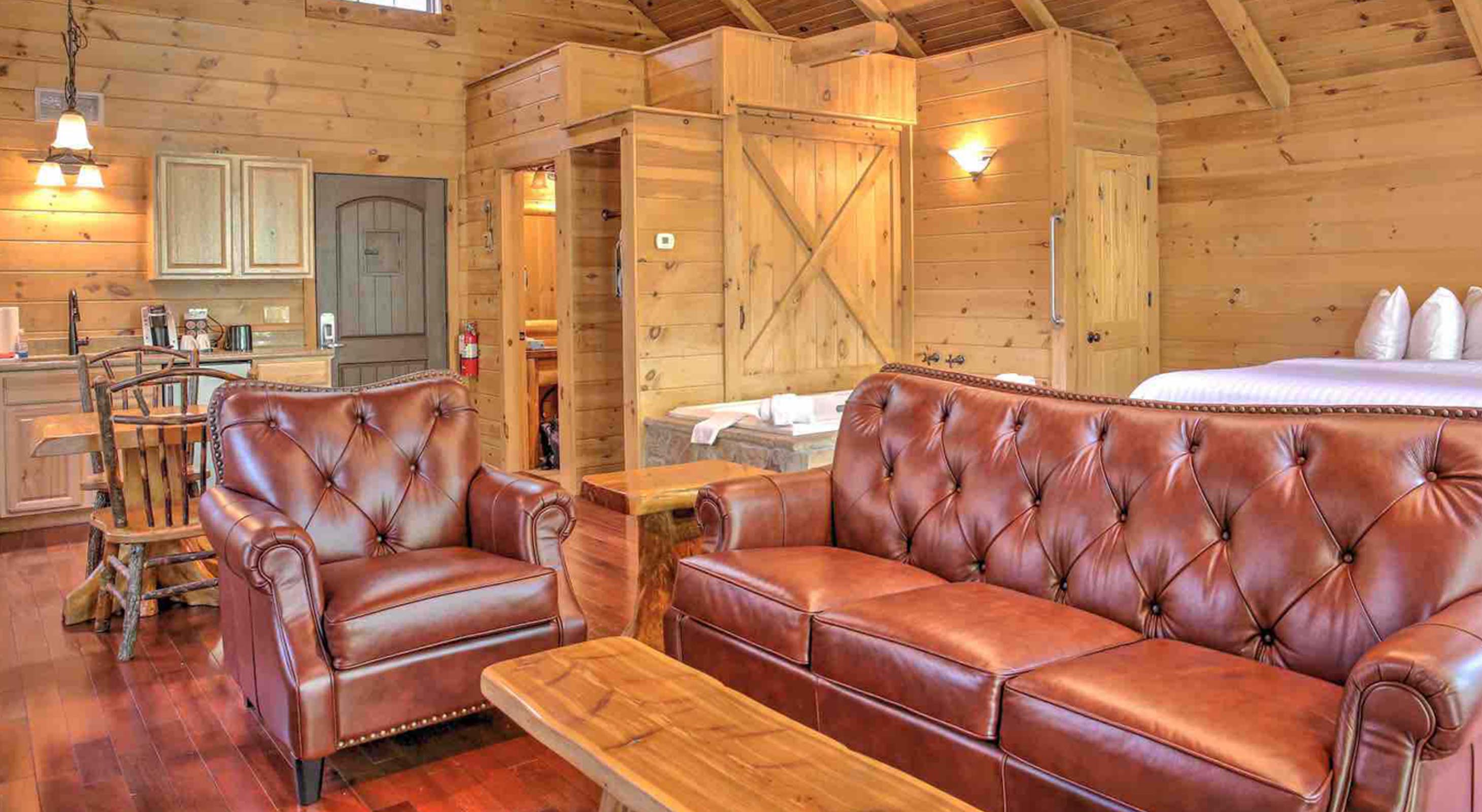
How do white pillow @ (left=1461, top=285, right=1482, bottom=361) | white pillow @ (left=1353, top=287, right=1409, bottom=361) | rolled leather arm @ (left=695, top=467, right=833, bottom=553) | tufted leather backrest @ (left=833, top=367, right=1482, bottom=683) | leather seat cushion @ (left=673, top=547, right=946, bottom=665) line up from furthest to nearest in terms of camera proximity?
1. white pillow @ (left=1353, top=287, right=1409, bottom=361)
2. white pillow @ (left=1461, top=285, right=1482, bottom=361)
3. rolled leather arm @ (left=695, top=467, right=833, bottom=553)
4. leather seat cushion @ (left=673, top=547, right=946, bottom=665)
5. tufted leather backrest @ (left=833, top=367, right=1482, bottom=683)

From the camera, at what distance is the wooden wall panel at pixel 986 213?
6562 mm

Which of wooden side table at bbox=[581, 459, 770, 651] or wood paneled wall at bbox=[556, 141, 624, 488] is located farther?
wood paneled wall at bbox=[556, 141, 624, 488]

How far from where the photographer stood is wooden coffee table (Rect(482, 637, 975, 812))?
1.71m

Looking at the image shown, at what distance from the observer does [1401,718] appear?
1699 mm

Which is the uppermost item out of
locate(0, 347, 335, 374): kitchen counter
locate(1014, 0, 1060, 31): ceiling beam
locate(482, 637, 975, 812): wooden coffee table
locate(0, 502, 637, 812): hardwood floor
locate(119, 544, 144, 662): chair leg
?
locate(1014, 0, 1060, 31): ceiling beam

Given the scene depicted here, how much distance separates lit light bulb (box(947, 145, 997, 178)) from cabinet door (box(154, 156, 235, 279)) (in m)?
4.31

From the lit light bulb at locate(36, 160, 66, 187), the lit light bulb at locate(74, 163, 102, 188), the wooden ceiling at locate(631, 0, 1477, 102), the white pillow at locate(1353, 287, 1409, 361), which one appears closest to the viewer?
the wooden ceiling at locate(631, 0, 1477, 102)

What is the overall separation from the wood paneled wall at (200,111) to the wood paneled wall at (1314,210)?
15.0 ft

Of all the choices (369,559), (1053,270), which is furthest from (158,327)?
(1053,270)

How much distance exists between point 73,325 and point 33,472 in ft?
3.00

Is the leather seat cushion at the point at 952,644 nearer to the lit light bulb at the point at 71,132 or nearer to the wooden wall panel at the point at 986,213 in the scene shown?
the wooden wall panel at the point at 986,213

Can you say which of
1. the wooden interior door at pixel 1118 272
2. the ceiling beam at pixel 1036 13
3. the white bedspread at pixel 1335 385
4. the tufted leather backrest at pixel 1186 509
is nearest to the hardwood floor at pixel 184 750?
the tufted leather backrest at pixel 1186 509

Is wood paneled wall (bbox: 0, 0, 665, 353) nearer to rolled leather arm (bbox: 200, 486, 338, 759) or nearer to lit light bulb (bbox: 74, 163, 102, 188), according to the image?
lit light bulb (bbox: 74, 163, 102, 188)

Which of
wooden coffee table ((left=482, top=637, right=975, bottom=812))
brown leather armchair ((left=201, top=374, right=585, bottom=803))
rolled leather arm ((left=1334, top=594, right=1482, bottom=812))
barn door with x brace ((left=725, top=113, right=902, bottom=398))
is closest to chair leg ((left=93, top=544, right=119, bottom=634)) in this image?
brown leather armchair ((left=201, top=374, right=585, bottom=803))
